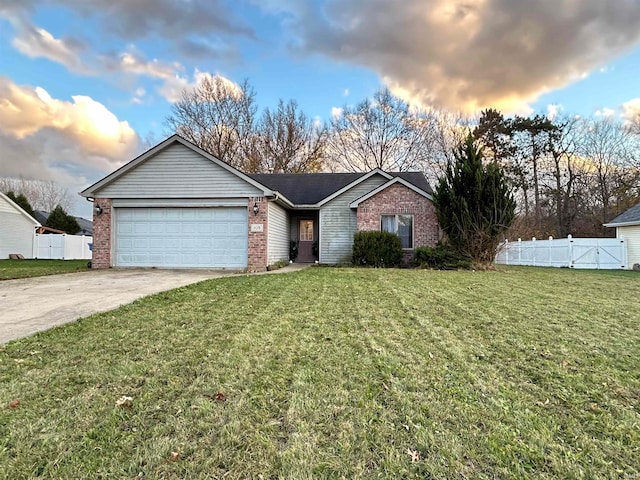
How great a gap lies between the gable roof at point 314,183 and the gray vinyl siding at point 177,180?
4068 mm

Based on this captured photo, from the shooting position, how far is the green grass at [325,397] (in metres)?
1.92

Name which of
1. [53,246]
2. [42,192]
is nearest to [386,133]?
[53,246]

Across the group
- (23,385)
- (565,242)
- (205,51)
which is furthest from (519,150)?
(23,385)

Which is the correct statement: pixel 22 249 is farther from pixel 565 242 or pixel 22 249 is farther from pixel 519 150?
pixel 519 150

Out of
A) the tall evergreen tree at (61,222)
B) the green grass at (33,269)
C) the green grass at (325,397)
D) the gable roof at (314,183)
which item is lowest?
the green grass at (325,397)

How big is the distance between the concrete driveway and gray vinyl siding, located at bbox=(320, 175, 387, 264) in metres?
7.72

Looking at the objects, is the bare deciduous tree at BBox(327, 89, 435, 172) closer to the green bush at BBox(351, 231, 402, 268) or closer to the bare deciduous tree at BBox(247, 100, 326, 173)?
the bare deciduous tree at BBox(247, 100, 326, 173)

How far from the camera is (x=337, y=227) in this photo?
51.4 ft

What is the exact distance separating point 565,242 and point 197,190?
16.6 meters

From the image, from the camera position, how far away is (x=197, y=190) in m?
12.4

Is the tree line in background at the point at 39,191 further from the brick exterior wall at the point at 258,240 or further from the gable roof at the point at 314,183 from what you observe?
the brick exterior wall at the point at 258,240

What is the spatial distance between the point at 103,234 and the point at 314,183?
1010cm

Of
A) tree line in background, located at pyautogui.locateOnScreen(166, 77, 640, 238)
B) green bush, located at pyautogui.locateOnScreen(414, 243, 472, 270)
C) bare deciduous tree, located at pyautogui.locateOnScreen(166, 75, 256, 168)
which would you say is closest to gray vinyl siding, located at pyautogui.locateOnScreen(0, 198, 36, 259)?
bare deciduous tree, located at pyautogui.locateOnScreen(166, 75, 256, 168)

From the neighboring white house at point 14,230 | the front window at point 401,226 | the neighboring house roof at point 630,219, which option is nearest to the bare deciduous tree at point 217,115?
the neighboring white house at point 14,230
